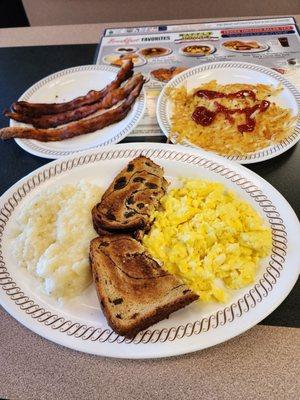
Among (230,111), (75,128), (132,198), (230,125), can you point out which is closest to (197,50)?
(230,111)

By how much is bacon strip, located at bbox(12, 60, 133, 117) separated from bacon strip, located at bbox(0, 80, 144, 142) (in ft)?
0.57

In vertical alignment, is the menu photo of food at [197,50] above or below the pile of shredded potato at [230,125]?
above

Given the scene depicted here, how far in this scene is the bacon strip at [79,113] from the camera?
234 cm

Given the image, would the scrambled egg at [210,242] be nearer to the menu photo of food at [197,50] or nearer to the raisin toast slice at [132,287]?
the raisin toast slice at [132,287]

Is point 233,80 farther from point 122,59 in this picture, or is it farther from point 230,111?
point 122,59

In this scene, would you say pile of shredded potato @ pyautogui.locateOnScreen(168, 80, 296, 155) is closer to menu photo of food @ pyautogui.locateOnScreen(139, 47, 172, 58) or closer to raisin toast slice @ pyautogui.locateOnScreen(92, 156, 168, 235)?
raisin toast slice @ pyautogui.locateOnScreen(92, 156, 168, 235)

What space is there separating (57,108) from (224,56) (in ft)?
4.06

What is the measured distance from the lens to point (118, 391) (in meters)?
1.27

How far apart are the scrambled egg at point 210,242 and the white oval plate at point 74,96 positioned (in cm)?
76

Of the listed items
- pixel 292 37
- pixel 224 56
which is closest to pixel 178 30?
pixel 224 56

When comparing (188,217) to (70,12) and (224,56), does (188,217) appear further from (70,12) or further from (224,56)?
(70,12)

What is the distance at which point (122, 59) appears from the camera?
2789 mm

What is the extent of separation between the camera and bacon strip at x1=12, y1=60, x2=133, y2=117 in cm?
237

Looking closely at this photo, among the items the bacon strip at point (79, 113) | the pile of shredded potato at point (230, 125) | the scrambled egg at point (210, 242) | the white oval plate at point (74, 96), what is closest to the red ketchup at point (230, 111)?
the pile of shredded potato at point (230, 125)
